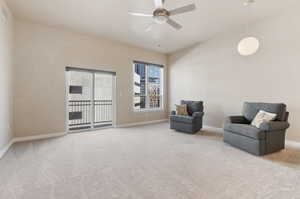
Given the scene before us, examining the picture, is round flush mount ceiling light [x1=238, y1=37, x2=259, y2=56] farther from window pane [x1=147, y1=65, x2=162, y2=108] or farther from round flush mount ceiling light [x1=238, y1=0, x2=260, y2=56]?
window pane [x1=147, y1=65, x2=162, y2=108]

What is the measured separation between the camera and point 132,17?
12.5 ft

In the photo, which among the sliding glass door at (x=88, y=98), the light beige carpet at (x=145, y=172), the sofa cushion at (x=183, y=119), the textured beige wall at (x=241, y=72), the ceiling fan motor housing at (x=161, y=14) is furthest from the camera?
the sliding glass door at (x=88, y=98)

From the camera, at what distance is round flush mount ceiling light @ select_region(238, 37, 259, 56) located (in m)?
4.15

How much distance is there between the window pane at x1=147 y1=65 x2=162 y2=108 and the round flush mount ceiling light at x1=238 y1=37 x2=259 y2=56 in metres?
3.34

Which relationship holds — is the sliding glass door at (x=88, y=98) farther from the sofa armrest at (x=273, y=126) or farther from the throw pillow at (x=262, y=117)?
the sofa armrest at (x=273, y=126)

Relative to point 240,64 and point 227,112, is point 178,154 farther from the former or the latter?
point 240,64

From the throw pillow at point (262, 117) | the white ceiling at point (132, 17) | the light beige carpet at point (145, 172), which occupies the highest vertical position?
the white ceiling at point (132, 17)

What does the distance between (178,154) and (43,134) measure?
3683mm

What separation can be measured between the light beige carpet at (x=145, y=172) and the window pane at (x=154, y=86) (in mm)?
3330

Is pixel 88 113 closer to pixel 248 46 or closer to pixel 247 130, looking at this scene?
pixel 247 130

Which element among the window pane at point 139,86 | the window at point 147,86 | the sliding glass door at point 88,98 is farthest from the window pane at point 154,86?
the sliding glass door at point 88,98

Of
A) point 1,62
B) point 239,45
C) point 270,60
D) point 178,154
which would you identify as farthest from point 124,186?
point 239,45

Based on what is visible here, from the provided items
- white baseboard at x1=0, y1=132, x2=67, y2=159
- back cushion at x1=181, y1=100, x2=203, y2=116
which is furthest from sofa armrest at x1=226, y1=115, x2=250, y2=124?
white baseboard at x1=0, y1=132, x2=67, y2=159

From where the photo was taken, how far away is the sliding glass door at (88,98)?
4914 mm
